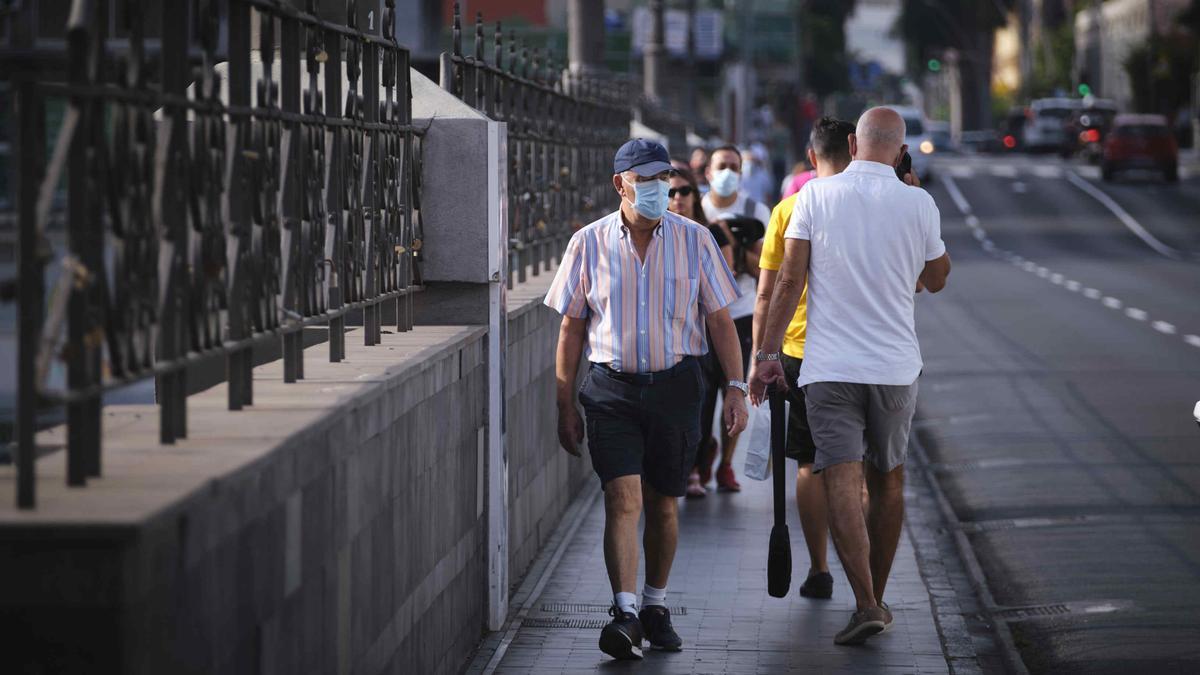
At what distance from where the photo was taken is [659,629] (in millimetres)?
7500

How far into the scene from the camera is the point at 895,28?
403 feet

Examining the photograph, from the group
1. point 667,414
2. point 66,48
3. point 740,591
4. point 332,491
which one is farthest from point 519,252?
point 66,48

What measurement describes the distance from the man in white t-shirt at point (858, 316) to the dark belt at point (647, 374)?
1.44ft

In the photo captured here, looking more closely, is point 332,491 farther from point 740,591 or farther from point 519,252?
point 519,252

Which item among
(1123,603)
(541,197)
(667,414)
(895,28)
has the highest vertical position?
(895,28)

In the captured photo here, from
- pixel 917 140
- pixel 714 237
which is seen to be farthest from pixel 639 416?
pixel 917 140

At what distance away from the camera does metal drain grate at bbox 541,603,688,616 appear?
8266mm

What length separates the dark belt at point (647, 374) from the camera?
7.40 meters

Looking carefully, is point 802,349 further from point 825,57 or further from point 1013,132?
point 825,57

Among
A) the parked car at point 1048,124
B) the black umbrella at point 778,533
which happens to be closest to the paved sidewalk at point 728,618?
the black umbrella at point 778,533

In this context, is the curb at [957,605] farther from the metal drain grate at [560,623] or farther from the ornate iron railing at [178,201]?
the ornate iron railing at [178,201]

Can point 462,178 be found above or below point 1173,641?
above

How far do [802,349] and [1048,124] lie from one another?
8009cm

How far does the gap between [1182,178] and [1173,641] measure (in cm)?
6086
